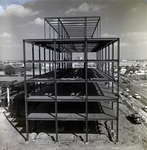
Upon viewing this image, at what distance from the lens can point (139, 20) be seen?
48.6 feet

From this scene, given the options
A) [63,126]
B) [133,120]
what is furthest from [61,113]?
[133,120]

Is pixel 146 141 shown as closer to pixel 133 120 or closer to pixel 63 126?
pixel 133 120

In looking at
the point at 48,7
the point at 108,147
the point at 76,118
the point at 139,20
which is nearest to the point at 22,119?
the point at 76,118

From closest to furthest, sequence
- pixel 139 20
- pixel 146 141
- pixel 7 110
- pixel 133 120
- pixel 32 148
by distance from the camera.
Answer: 1. pixel 32 148
2. pixel 146 141
3. pixel 139 20
4. pixel 133 120
5. pixel 7 110

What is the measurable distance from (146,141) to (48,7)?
14213 mm

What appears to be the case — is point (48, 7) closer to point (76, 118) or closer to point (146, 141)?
point (76, 118)

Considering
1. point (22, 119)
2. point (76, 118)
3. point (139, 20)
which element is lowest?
point (22, 119)

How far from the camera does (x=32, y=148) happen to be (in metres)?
12.5

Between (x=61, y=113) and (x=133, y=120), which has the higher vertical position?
(x=61, y=113)

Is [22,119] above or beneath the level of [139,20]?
beneath

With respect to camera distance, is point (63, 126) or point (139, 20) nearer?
point (139, 20)

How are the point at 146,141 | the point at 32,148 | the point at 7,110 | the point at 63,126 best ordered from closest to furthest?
the point at 32,148 → the point at 146,141 → the point at 63,126 → the point at 7,110

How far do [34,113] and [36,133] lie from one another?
85.0 inches

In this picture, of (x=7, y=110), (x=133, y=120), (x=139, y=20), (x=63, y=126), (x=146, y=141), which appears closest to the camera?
(x=146, y=141)
